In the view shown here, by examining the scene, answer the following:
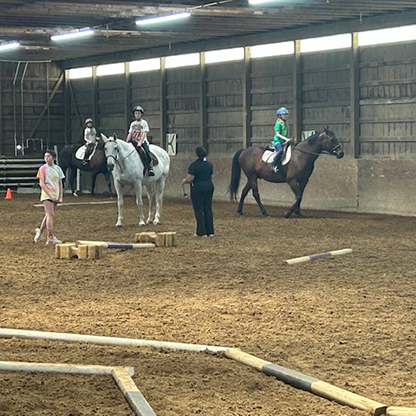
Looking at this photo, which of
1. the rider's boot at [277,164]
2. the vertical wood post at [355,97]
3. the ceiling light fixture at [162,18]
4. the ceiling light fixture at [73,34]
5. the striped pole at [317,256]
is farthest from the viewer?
the ceiling light fixture at [73,34]

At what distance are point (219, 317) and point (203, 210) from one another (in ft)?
25.0

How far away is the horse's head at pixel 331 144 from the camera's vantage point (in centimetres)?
2048

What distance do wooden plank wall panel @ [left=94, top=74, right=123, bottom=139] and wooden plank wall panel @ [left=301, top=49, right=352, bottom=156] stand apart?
9.07 m

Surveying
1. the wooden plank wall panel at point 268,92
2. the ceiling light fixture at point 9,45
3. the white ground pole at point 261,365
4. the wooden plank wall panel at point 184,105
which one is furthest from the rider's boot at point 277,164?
the white ground pole at point 261,365

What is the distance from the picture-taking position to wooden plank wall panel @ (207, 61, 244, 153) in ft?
87.3

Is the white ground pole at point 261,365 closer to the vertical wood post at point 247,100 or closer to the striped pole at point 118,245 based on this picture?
the striped pole at point 118,245

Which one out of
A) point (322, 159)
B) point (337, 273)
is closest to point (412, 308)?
point (337, 273)

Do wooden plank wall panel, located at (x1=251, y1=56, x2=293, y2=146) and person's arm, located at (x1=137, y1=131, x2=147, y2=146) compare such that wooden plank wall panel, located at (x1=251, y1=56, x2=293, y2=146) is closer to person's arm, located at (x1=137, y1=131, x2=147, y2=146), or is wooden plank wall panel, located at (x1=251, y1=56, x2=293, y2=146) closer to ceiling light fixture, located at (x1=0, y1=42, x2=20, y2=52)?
person's arm, located at (x1=137, y1=131, x2=147, y2=146)

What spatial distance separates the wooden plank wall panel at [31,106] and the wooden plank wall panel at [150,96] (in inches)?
191

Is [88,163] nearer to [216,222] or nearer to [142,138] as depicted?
[216,222]

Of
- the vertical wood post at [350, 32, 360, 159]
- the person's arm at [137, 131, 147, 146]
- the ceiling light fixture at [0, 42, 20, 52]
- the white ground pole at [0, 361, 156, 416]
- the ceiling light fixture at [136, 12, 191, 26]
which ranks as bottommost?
the white ground pole at [0, 361, 156, 416]

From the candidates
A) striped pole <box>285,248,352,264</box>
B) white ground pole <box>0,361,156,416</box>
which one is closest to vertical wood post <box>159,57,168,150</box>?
striped pole <box>285,248,352,264</box>

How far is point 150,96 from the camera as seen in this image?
30.2m

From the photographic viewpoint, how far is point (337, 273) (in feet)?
40.4
